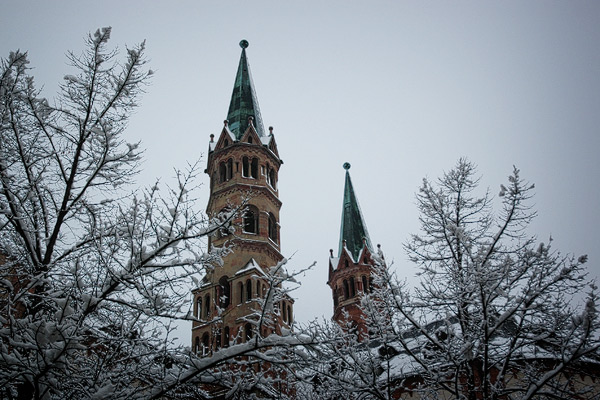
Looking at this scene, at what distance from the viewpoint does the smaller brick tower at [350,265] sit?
1373 inches

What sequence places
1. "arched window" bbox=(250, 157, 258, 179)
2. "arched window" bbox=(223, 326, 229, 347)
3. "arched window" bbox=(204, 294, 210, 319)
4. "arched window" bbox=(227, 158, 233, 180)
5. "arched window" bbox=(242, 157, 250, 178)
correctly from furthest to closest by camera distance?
1. "arched window" bbox=(250, 157, 258, 179)
2. "arched window" bbox=(242, 157, 250, 178)
3. "arched window" bbox=(227, 158, 233, 180)
4. "arched window" bbox=(204, 294, 210, 319)
5. "arched window" bbox=(223, 326, 229, 347)

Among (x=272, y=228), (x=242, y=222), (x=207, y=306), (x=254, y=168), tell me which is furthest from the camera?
(x=254, y=168)

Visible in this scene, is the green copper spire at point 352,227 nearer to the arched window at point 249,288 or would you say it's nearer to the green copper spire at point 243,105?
the green copper spire at point 243,105

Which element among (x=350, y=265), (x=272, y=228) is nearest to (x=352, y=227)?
(x=350, y=265)

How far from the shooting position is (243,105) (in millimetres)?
31000

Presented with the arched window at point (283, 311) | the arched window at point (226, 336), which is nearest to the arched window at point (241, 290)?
the arched window at point (226, 336)

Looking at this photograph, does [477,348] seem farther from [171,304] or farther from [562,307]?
[171,304]

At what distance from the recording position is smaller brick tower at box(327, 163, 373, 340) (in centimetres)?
3488

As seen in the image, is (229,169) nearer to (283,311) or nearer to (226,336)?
(283,311)

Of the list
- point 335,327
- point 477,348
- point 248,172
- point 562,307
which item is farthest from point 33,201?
point 248,172

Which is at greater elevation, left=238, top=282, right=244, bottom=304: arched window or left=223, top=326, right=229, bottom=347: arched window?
left=238, top=282, right=244, bottom=304: arched window

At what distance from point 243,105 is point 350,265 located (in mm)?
14901

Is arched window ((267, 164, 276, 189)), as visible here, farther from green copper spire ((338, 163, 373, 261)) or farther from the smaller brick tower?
green copper spire ((338, 163, 373, 261))

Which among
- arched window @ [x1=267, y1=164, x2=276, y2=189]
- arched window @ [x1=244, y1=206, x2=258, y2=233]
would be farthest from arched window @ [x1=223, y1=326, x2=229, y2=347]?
arched window @ [x1=267, y1=164, x2=276, y2=189]
